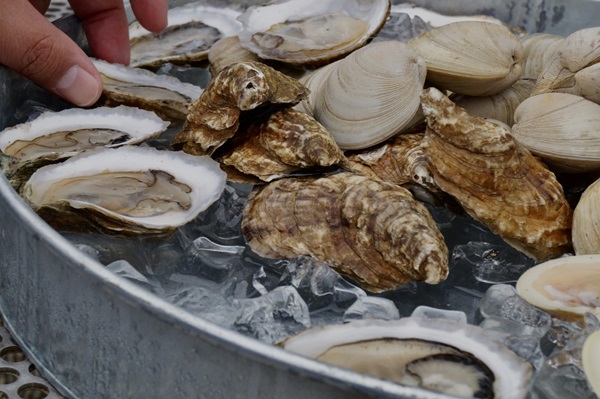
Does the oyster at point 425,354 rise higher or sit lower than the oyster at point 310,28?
higher

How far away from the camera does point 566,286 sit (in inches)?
35.3

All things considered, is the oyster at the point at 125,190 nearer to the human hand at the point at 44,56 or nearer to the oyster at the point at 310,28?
the human hand at the point at 44,56

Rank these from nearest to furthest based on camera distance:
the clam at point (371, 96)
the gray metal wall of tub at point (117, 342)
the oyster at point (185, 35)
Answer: the gray metal wall of tub at point (117, 342) < the clam at point (371, 96) < the oyster at point (185, 35)

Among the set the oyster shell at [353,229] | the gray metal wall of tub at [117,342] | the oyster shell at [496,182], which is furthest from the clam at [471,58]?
the gray metal wall of tub at [117,342]

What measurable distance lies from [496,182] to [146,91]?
633 mm

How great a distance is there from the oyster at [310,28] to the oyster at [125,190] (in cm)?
40

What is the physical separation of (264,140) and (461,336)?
17.5 inches

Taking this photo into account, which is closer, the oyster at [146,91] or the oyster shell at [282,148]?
the oyster shell at [282,148]

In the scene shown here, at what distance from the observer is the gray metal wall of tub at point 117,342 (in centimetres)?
68

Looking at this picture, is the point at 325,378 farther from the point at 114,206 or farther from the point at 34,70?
the point at 34,70

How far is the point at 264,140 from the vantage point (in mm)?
1116

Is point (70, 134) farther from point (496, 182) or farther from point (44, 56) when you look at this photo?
point (496, 182)

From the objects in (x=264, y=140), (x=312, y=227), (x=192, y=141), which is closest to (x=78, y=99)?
(x=192, y=141)

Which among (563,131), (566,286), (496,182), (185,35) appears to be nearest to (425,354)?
(566,286)
